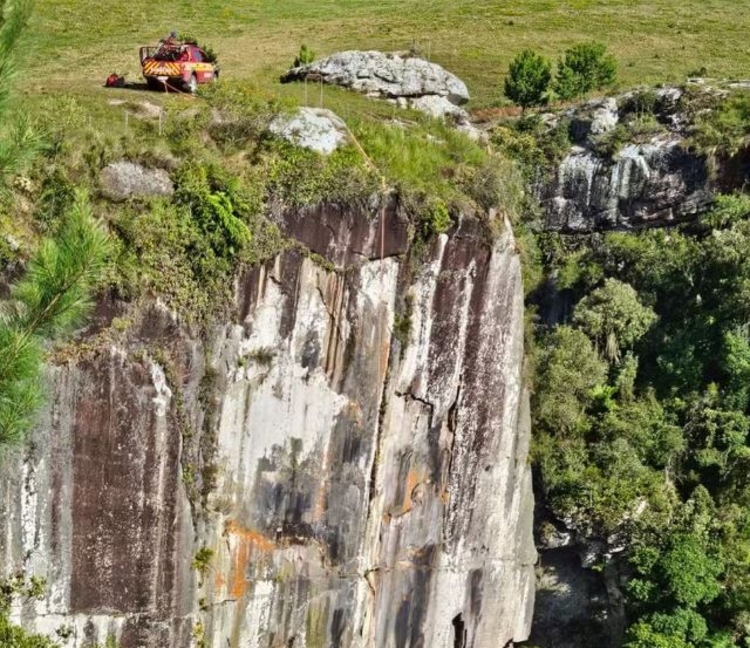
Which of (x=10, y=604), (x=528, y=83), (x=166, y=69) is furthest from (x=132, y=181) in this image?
(x=528, y=83)

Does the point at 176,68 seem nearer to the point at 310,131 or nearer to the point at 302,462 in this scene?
the point at 310,131

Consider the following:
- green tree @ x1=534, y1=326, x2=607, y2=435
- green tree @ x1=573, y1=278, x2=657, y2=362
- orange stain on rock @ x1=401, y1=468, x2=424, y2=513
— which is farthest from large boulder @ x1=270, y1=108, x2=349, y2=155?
green tree @ x1=573, y1=278, x2=657, y2=362

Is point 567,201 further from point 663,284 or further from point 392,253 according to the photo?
point 392,253

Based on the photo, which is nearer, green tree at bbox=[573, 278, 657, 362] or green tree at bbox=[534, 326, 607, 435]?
green tree at bbox=[534, 326, 607, 435]

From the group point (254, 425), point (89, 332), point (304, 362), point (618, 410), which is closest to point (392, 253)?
point (304, 362)

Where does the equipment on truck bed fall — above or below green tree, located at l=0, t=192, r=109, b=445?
above

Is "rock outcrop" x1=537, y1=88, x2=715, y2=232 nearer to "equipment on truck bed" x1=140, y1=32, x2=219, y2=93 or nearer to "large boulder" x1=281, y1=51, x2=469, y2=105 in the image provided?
"large boulder" x1=281, y1=51, x2=469, y2=105
